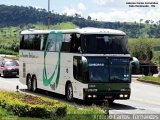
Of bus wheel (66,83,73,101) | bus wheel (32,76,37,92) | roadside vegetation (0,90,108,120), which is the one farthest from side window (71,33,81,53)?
bus wheel (32,76,37,92)

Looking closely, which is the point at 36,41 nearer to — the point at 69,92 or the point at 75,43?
the point at 69,92

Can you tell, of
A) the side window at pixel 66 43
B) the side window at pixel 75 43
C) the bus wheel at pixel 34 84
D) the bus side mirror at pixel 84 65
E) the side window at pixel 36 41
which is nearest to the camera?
the bus side mirror at pixel 84 65

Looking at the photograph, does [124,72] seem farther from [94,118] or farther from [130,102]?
[94,118]

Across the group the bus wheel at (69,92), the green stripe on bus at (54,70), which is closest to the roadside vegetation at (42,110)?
the bus wheel at (69,92)

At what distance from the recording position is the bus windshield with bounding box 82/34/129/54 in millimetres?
24016

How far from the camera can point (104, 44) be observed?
80.0 ft

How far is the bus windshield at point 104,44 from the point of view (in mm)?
24016

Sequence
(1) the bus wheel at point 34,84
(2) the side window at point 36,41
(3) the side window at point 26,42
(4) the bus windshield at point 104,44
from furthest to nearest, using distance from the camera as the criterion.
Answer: (3) the side window at point 26,42 < (1) the bus wheel at point 34,84 < (2) the side window at point 36,41 < (4) the bus windshield at point 104,44

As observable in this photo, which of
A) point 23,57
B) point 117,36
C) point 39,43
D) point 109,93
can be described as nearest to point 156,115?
point 109,93

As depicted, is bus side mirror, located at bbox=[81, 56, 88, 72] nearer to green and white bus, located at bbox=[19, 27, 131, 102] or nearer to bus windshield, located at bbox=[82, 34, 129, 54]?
green and white bus, located at bbox=[19, 27, 131, 102]

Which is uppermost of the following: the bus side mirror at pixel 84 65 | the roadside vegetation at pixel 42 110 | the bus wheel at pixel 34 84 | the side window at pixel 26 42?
the side window at pixel 26 42

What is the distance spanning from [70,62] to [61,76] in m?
1.69

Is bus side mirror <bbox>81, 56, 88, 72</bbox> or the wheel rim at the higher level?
bus side mirror <bbox>81, 56, 88, 72</bbox>

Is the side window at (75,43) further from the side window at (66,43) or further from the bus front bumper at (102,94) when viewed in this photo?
the bus front bumper at (102,94)
